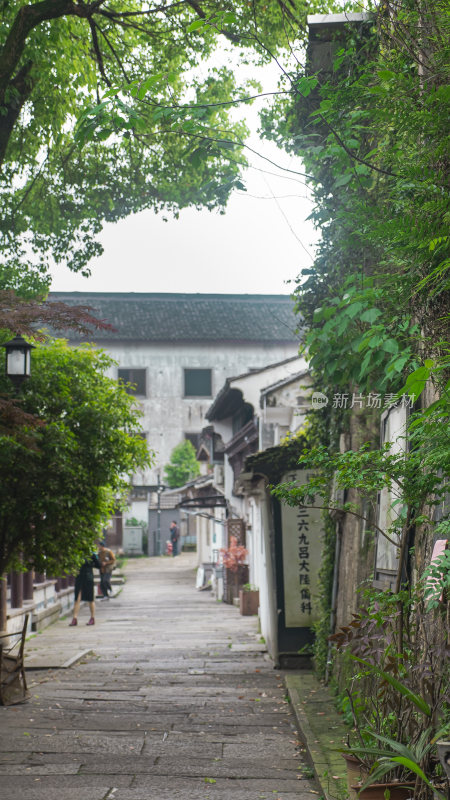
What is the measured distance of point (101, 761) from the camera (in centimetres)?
812

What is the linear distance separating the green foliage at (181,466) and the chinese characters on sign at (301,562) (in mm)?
35013

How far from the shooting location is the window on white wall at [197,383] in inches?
2061

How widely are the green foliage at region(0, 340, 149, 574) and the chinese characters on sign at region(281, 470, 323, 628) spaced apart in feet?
8.19

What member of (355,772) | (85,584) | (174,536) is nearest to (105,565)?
(85,584)

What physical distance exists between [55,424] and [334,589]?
4.30 meters

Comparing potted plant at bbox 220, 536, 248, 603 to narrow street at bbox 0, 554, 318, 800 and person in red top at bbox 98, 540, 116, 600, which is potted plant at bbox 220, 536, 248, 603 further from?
narrow street at bbox 0, 554, 318, 800

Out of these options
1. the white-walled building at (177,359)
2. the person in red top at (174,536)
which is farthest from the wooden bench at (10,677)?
the white-walled building at (177,359)

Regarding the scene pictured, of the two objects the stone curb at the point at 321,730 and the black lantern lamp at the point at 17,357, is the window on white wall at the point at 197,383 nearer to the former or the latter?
the stone curb at the point at 321,730

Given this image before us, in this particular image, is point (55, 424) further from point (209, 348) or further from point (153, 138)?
point (209, 348)

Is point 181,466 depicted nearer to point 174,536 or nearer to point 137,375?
point 174,536

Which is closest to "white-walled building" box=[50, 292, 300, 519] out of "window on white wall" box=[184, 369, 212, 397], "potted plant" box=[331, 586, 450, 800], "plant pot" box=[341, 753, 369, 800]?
"window on white wall" box=[184, 369, 212, 397]

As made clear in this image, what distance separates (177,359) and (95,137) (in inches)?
1504

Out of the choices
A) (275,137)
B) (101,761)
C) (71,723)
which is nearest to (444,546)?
(101,761)

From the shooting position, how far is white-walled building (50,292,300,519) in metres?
51.4
